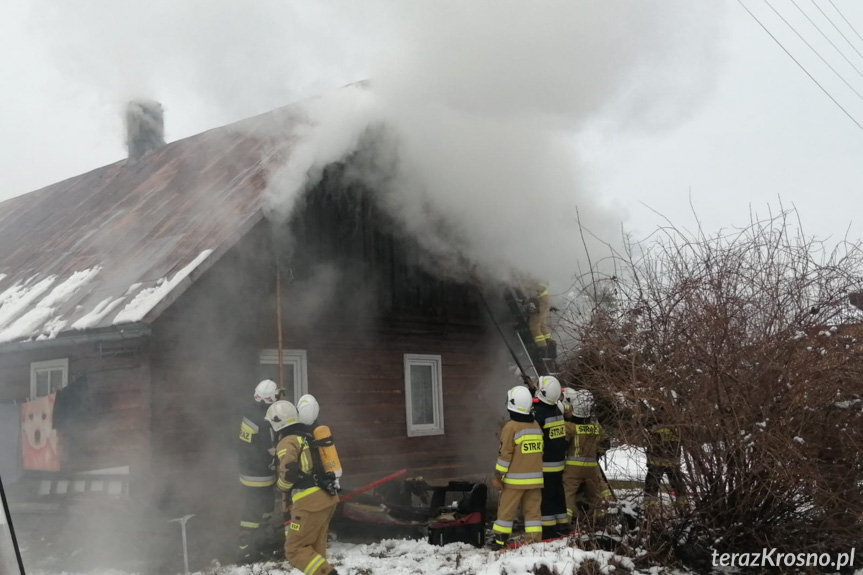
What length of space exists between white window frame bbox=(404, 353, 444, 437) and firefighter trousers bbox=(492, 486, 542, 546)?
11.1 feet

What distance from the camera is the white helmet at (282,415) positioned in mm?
6746

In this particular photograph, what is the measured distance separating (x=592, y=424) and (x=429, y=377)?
354cm

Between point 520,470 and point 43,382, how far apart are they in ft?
19.8

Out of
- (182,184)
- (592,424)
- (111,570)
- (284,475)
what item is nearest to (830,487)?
(592,424)

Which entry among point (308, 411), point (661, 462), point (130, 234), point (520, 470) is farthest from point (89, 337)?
point (661, 462)

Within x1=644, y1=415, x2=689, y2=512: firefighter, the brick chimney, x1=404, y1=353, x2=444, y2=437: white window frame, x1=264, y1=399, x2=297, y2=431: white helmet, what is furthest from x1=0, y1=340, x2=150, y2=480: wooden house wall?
the brick chimney

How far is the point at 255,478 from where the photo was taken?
7227 mm

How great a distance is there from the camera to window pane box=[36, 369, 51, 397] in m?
9.24

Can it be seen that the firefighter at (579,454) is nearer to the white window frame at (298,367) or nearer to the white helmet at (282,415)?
the white helmet at (282,415)

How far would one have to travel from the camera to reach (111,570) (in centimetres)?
736

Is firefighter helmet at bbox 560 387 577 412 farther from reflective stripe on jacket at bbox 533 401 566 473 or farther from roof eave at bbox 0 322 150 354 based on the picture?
roof eave at bbox 0 322 150 354

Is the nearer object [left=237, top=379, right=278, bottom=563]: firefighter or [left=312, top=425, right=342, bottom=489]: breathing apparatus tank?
[left=312, top=425, right=342, bottom=489]: breathing apparatus tank

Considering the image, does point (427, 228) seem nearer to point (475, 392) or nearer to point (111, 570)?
point (475, 392)

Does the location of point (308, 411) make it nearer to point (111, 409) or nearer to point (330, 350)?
point (111, 409)
